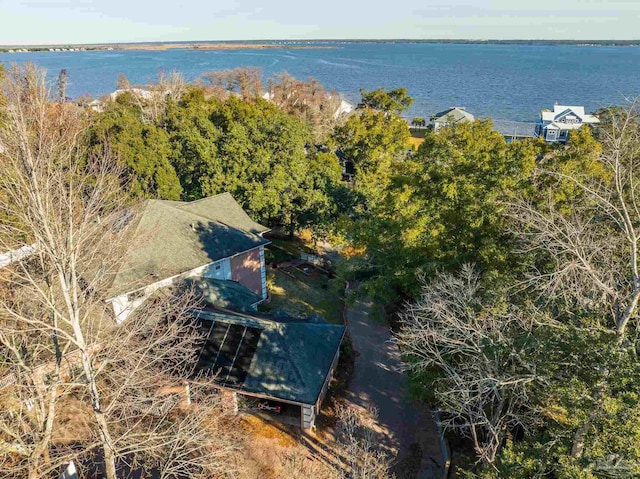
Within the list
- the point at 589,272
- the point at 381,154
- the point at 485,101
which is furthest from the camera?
the point at 485,101

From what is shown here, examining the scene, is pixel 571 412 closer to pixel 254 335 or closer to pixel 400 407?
pixel 400 407

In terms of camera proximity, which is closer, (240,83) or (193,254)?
(193,254)

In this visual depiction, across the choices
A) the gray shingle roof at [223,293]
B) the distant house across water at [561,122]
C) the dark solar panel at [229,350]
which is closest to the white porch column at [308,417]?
the dark solar panel at [229,350]

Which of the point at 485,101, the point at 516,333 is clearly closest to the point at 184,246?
the point at 516,333

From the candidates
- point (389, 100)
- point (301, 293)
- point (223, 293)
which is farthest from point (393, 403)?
point (389, 100)

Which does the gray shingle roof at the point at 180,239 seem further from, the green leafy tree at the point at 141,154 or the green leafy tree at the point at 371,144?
the green leafy tree at the point at 371,144

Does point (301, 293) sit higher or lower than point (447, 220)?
lower

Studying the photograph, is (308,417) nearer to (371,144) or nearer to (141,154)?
(141,154)
